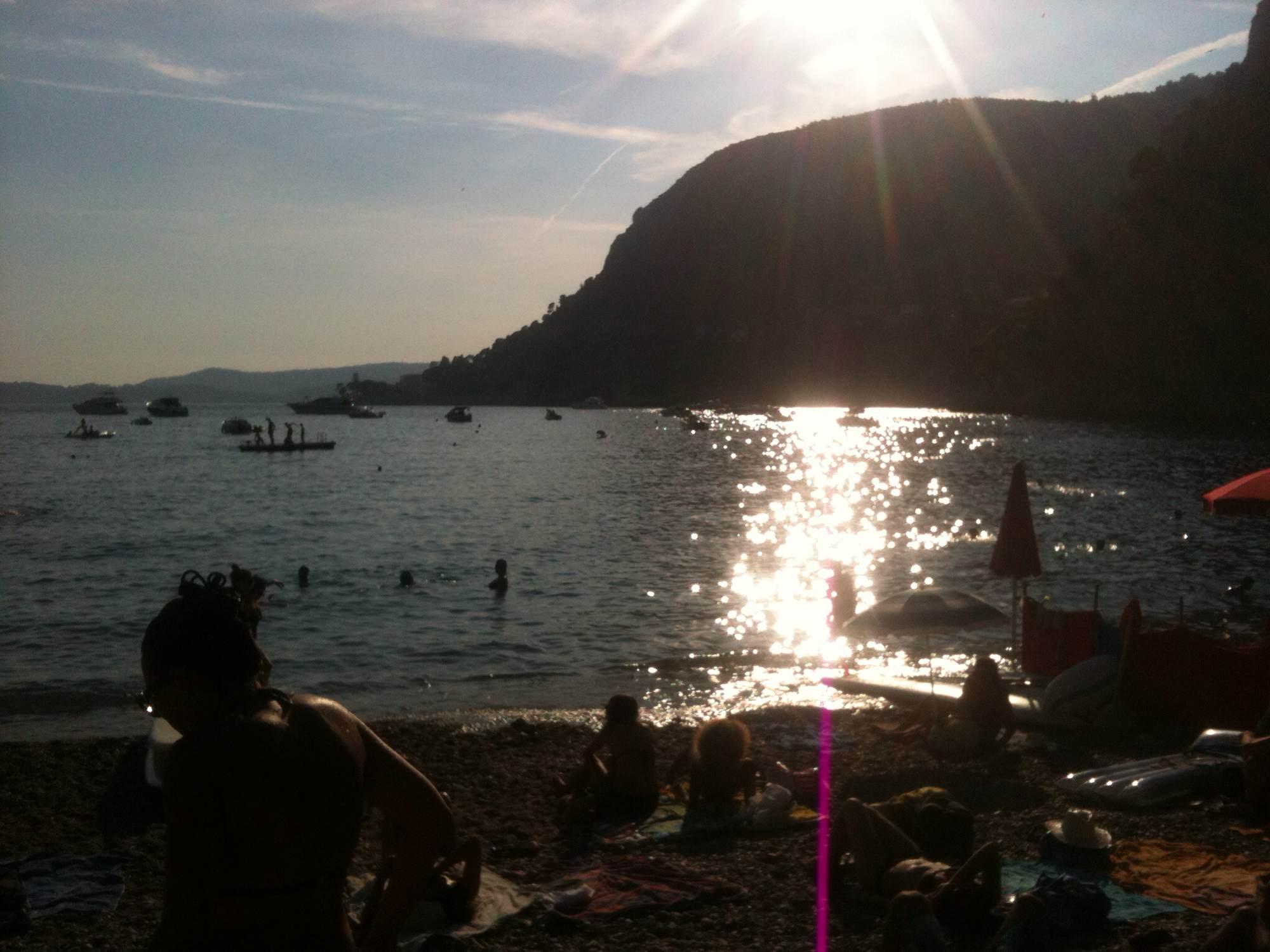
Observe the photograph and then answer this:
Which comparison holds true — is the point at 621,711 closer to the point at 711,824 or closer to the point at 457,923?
the point at 711,824

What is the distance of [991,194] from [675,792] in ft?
668

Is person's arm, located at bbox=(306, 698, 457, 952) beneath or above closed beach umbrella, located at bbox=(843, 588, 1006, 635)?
above

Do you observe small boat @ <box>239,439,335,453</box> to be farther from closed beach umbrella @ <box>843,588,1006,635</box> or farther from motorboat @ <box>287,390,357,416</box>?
motorboat @ <box>287,390,357,416</box>

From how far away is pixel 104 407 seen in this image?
159625mm

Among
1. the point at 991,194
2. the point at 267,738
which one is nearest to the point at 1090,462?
the point at 267,738

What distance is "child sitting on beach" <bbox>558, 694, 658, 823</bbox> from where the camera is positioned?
379 inches

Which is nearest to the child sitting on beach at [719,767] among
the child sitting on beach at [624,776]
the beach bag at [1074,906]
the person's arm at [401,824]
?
the child sitting on beach at [624,776]

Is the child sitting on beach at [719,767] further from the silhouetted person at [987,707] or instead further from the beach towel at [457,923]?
the silhouetted person at [987,707]

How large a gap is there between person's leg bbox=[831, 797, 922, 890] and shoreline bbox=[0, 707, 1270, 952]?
0.82 ft

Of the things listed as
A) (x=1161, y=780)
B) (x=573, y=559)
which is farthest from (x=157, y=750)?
(x=573, y=559)

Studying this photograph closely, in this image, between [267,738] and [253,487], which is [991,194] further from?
[267,738]

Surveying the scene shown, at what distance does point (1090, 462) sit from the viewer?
64000 millimetres

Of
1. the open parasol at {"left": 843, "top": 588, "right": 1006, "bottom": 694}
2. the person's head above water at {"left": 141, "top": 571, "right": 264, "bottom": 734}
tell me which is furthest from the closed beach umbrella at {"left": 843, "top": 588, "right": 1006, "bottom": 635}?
the person's head above water at {"left": 141, "top": 571, "right": 264, "bottom": 734}

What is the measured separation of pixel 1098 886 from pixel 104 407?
17057 cm
